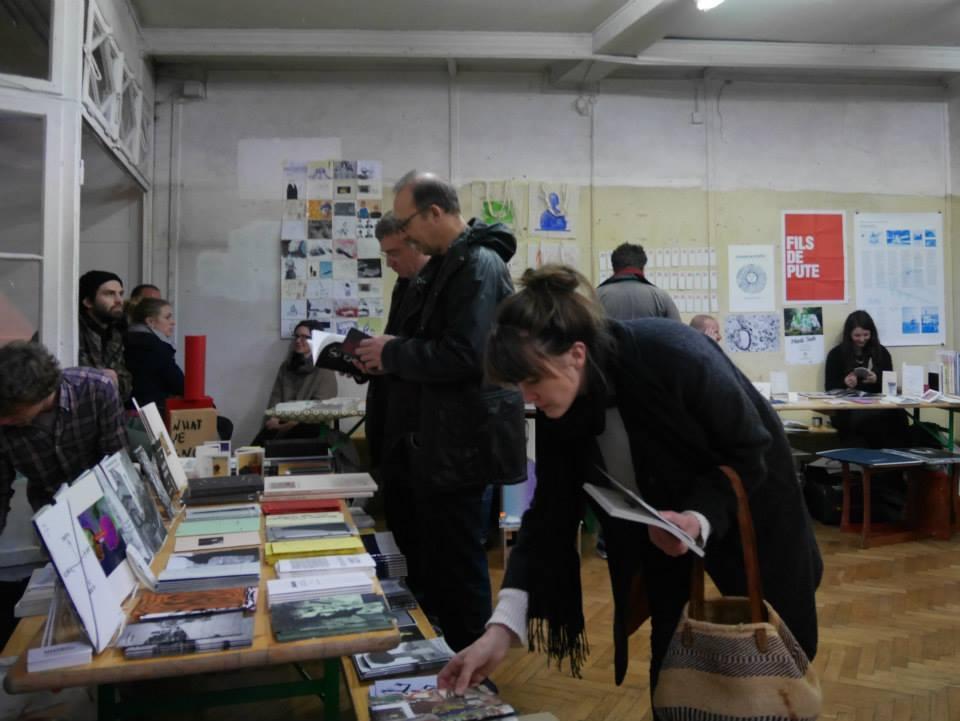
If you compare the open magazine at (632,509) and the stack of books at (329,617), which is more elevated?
the open magazine at (632,509)

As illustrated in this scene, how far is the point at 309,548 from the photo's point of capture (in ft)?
5.43

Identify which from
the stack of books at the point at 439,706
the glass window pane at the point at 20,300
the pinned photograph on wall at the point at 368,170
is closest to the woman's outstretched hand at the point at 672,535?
the stack of books at the point at 439,706

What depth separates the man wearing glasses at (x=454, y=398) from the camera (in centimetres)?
195

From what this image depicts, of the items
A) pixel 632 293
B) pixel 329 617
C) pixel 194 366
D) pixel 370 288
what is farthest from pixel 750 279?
pixel 329 617

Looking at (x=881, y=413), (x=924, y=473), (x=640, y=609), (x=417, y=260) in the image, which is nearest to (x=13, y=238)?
(x=417, y=260)

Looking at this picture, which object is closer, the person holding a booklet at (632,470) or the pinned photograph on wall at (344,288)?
the person holding a booklet at (632,470)

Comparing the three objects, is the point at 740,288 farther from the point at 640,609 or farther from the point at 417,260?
the point at 640,609

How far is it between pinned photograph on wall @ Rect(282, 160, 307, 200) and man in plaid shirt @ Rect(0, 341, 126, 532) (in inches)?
124

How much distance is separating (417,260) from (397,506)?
0.78 metres

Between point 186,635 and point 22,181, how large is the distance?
2.52 meters

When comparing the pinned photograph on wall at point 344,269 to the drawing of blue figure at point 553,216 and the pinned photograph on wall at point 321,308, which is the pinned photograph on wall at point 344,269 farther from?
the drawing of blue figure at point 553,216

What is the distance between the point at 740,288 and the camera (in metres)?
5.62

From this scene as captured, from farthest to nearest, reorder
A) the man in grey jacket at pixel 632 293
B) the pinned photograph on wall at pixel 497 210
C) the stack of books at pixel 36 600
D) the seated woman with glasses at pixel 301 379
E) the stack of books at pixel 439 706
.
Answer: the pinned photograph on wall at pixel 497 210 → the seated woman with glasses at pixel 301 379 → the man in grey jacket at pixel 632 293 → the stack of books at pixel 36 600 → the stack of books at pixel 439 706

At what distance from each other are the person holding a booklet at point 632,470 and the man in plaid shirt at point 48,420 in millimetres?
1410
